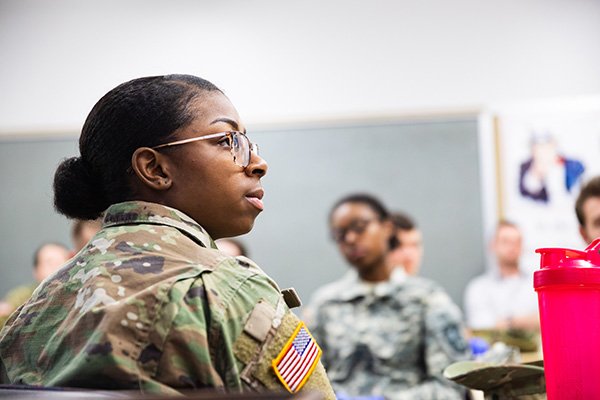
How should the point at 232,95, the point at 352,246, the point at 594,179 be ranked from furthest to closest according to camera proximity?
the point at 232,95 < the point at 352,246 < the point at 594,179

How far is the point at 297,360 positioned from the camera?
113 centimetres

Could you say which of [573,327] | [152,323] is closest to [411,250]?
[573,327]

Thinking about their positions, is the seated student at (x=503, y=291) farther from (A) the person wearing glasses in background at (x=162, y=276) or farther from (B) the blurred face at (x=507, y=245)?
(A) the person wearing glasses in background at (x=162, y=276)

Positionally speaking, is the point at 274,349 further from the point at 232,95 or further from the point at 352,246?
the point at 232,95

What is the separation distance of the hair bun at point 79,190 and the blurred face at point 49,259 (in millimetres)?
3343

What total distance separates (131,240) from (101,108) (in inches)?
11.9

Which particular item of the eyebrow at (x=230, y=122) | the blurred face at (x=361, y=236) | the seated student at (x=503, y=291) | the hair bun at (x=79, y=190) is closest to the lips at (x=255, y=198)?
the eyebrow at (x=230, y=122)

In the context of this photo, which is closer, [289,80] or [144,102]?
[144,102]

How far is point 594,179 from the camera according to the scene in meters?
2.57

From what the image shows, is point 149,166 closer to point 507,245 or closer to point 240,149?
point 240,149

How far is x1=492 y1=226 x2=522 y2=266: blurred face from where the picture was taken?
4.77m

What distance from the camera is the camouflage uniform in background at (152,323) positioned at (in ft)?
3.49

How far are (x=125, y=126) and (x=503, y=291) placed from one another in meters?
3.67

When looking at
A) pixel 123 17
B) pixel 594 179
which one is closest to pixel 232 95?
pixel 123 17
